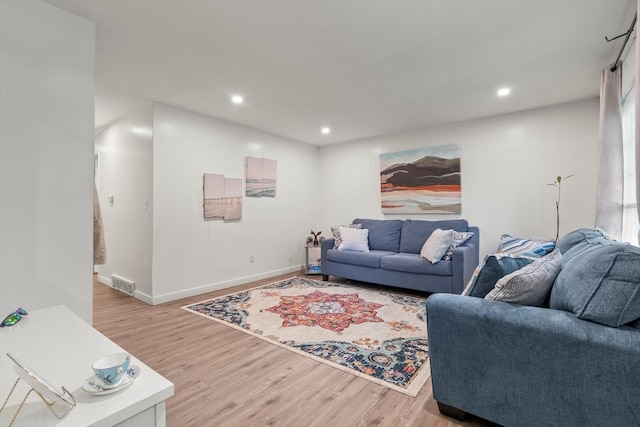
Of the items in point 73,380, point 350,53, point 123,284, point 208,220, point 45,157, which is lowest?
point 123,284

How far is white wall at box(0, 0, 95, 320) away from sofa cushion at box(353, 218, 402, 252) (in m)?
3.67

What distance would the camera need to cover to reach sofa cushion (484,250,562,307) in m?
1.46

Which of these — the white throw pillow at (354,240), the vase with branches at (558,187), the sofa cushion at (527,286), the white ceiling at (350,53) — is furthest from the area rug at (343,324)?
the white ceiling at (350,53)

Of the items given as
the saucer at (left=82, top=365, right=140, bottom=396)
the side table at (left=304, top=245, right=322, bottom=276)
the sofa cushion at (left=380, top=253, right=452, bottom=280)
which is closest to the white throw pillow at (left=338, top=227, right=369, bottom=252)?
the sofa cushion at (left=380, top=253, right=452, bottom=280)

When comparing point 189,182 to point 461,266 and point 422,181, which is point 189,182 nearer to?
point 422,181

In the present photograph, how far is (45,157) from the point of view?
1.90 metres

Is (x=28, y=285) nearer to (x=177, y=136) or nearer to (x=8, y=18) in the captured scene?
(x=8, y=18)

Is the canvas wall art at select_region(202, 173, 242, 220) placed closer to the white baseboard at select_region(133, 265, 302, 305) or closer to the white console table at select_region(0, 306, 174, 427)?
the white baseboard at select_region(133, 265, 302, 305)

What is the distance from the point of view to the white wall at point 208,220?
3.71m

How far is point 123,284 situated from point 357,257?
10.8ft

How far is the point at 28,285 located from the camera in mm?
1820

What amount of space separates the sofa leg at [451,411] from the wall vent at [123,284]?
3855mm

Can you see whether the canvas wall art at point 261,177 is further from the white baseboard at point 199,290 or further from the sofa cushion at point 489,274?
the sofa cushion at point 489,274

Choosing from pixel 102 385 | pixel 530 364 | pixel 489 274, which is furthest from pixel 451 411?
pixel 102 385
